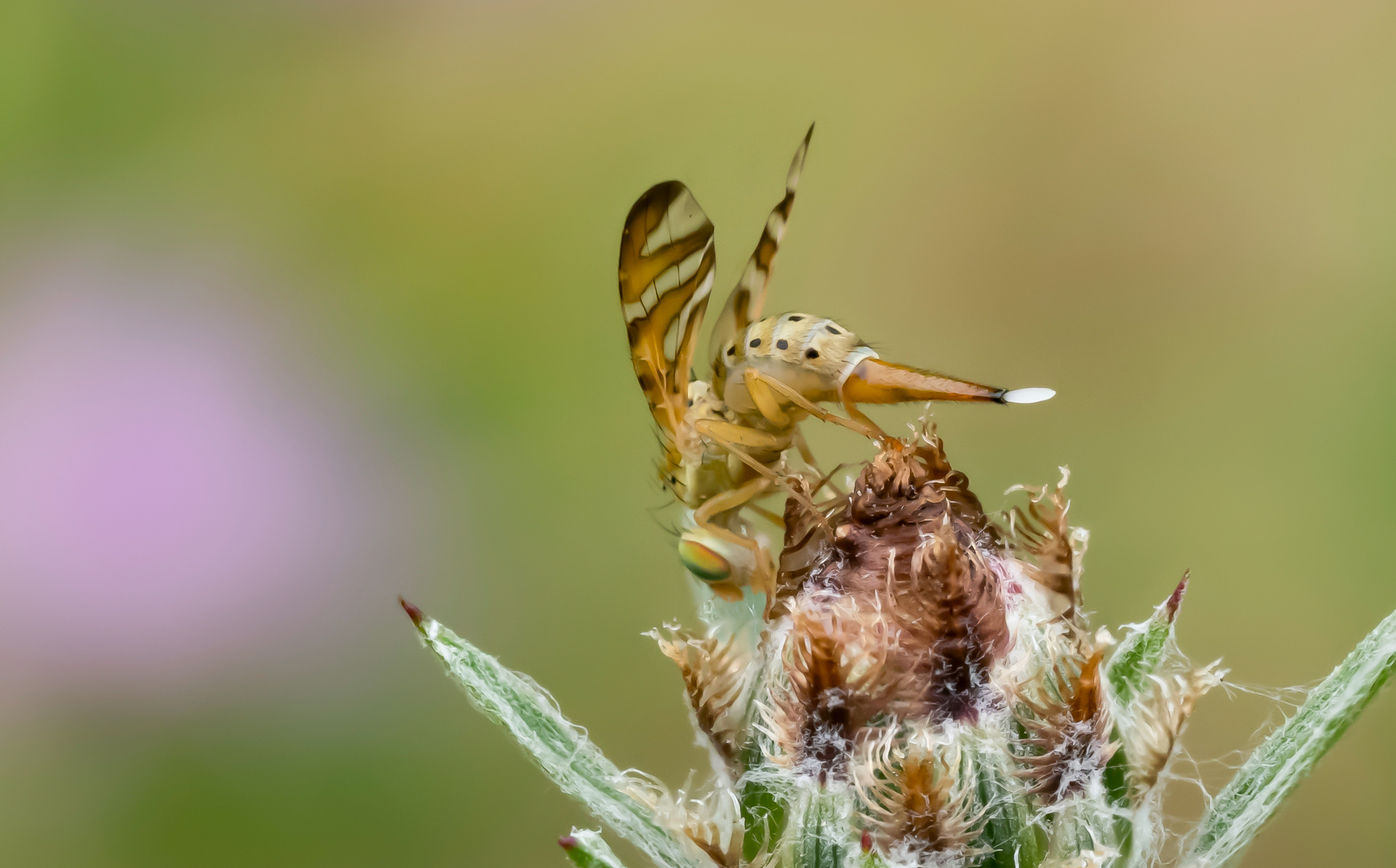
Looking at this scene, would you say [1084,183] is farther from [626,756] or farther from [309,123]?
[309,123]

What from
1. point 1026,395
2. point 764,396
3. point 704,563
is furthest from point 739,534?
point 1026,395

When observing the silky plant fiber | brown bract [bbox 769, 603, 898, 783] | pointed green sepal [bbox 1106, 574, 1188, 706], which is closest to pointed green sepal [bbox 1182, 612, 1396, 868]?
the silky plant fiber

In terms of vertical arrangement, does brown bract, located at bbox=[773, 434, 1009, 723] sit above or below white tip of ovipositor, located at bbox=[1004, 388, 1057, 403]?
below

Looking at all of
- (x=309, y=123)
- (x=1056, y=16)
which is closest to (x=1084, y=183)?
(x=1056, y=16)

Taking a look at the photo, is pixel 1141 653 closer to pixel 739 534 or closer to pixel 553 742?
pixel 739 534

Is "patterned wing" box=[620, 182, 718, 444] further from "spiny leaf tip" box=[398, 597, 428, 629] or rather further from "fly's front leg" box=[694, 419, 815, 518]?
"spiny leaf tip" box=[398, 597, 428, 629]

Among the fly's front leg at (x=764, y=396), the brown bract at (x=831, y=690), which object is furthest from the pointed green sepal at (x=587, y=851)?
the fly's front leg at (x=764, y=396)

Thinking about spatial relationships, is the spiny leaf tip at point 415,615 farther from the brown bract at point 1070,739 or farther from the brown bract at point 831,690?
the brown bract at point 1070,739
